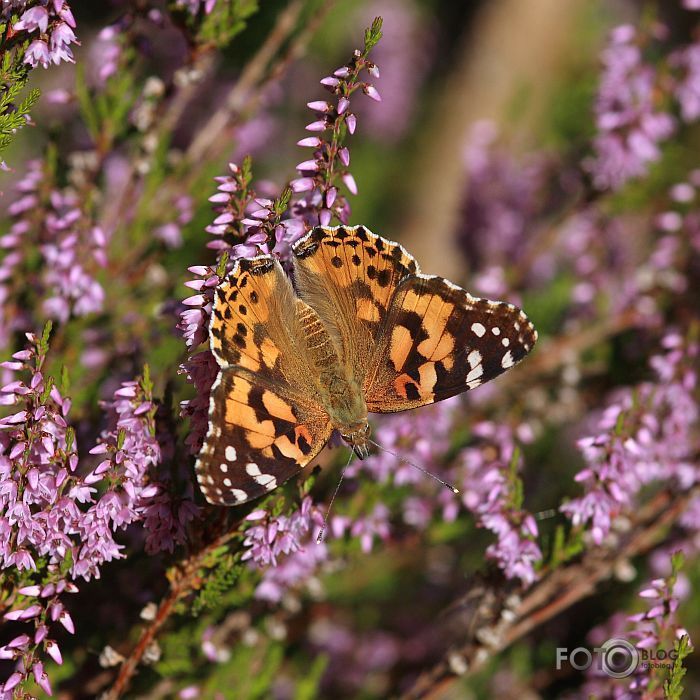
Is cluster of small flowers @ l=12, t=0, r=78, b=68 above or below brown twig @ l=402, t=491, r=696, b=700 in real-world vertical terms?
above

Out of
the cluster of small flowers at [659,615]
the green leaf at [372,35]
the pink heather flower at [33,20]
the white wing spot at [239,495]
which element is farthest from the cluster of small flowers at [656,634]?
the pink heather flower at [33,20]

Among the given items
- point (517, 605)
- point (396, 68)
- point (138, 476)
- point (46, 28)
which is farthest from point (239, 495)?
point (396, 68)

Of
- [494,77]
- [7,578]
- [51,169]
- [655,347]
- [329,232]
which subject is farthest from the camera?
[494,77]

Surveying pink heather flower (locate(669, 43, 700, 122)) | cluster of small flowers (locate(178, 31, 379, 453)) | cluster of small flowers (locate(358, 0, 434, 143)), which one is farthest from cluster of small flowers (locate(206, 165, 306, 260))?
cluster of small flowers (locate(358, 0, 434, 143))

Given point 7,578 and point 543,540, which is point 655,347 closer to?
point 543,540

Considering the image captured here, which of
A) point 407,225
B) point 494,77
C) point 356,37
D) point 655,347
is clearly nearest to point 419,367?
point 655,347

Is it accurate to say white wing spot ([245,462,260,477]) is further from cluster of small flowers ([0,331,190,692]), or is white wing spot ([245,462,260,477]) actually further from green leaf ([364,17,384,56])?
green leaf ([364,17,384,56])
